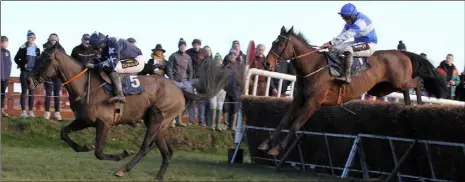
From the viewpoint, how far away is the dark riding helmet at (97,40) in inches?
464

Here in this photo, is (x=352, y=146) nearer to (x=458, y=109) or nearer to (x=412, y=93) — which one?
(x=458, y=109)

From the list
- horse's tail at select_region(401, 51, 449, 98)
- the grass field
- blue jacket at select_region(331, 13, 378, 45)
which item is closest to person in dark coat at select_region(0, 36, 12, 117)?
the grass field

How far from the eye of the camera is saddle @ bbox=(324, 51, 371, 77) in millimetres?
11016

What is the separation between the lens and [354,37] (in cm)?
1113

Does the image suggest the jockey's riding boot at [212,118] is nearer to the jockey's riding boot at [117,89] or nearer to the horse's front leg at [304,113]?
the jockey's riding boot at [117,89]

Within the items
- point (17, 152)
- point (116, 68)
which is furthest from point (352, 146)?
point (17, 152)

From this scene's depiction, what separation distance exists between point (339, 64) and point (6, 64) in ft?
25.1

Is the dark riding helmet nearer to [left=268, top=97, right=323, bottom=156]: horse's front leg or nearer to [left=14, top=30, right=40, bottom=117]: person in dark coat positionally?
[left=268, top=97, right=323, bottom=156]: horse's front leg

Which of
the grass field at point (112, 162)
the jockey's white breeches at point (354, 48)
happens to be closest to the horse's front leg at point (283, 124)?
the jockey's white breeches at point (354, 48)

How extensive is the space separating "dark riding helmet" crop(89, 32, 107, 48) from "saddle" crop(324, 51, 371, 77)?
121 inches

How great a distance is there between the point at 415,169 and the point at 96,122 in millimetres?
4566

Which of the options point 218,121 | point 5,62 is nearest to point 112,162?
point 5,62

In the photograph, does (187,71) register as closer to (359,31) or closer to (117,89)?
(117,89)

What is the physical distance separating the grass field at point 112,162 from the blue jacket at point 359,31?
2.52m
